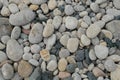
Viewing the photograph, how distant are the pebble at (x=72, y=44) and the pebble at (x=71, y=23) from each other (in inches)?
2.8

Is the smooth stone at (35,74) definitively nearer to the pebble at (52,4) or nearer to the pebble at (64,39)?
the pebble at (64,39)

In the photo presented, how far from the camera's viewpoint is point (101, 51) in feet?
4.75

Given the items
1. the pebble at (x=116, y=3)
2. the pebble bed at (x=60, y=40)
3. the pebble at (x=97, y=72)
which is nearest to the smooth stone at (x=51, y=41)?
→ the pebble bed at (x=60, y=40)

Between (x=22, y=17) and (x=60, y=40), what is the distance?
0.22 metres

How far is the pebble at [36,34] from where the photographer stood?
1519mm

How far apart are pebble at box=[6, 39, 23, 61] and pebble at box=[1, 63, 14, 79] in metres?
0.05

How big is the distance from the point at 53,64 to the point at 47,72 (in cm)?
5

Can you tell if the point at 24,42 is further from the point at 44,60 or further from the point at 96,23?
the point at 96,23

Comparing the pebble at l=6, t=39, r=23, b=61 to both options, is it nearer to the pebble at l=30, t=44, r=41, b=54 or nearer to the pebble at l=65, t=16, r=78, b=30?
the pebble at l=30, t=44, r=41, b=54

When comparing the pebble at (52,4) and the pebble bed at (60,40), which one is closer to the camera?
A: the pebble bed at (60,40)

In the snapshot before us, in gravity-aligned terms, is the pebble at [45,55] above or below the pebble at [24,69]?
above

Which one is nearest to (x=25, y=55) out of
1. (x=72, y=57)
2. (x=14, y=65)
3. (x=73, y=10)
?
(x=14, y=65)

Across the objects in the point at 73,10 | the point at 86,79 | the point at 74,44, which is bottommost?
the point at 86,79

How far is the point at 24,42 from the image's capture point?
1.54m
